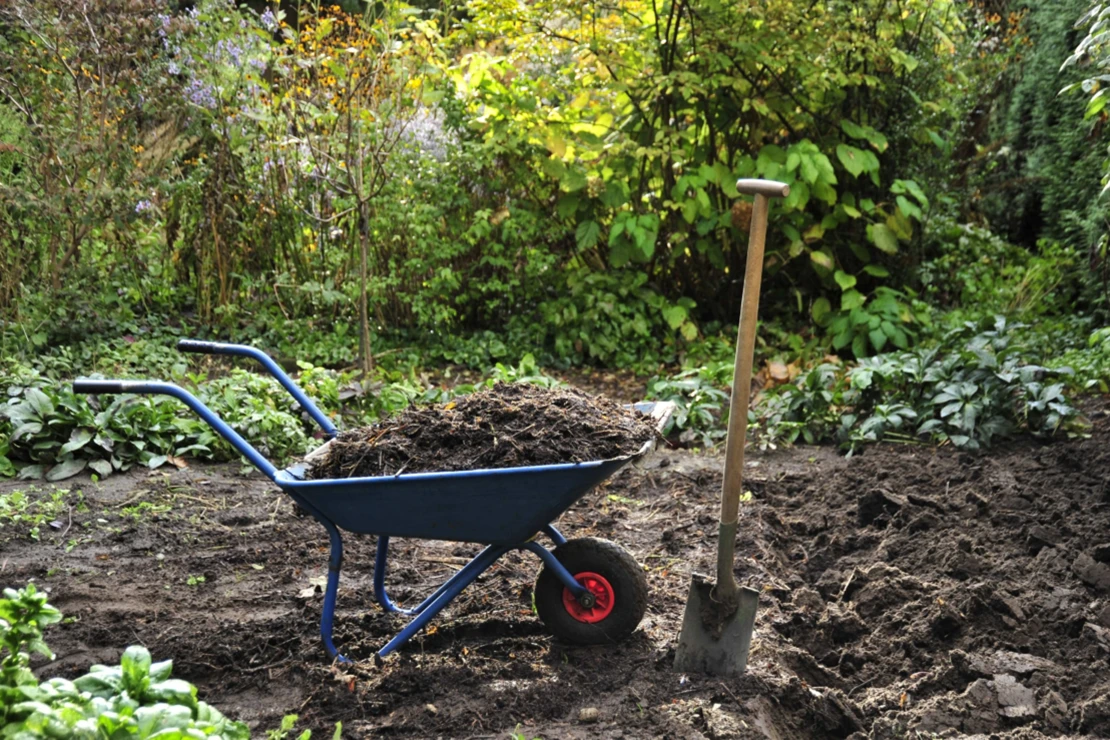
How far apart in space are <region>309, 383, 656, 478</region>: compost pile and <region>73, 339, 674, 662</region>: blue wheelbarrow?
11 cm

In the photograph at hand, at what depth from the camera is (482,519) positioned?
260 centimetres

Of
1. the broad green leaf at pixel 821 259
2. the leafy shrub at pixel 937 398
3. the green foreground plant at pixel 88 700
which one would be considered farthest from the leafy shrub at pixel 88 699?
the broad green leaf at pixel 821 259

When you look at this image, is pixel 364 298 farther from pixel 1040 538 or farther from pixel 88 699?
pixel 88 699

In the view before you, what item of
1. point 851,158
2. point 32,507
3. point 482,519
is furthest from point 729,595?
point 851,158

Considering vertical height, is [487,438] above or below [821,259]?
below

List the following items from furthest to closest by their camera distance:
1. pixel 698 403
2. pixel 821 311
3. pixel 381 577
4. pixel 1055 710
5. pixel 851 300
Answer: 1. pixel 821 311
2. pixel 851 300
3. pixel 698 403
4. pixel 381 577
5. pixel 1055 710

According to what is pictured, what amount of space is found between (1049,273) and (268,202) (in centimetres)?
528

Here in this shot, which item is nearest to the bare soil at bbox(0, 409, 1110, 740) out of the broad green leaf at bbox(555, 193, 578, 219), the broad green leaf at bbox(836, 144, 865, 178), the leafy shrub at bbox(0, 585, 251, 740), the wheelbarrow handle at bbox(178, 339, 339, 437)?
the wheelbarrow handle at bbox(178, 339, 339, 437)

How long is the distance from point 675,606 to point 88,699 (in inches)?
74.7

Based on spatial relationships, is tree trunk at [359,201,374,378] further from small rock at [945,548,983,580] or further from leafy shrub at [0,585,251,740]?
leafy shrub at [0,585,251,740]

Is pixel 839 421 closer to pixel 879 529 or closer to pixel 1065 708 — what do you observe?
pixel 879 529

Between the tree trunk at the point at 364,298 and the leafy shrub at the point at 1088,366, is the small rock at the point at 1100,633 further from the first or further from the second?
the tree trunk at the point at 364,298

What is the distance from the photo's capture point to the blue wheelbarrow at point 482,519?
2516 mm

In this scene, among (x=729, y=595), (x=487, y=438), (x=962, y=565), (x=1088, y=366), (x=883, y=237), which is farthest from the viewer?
(x=883, y=237)
